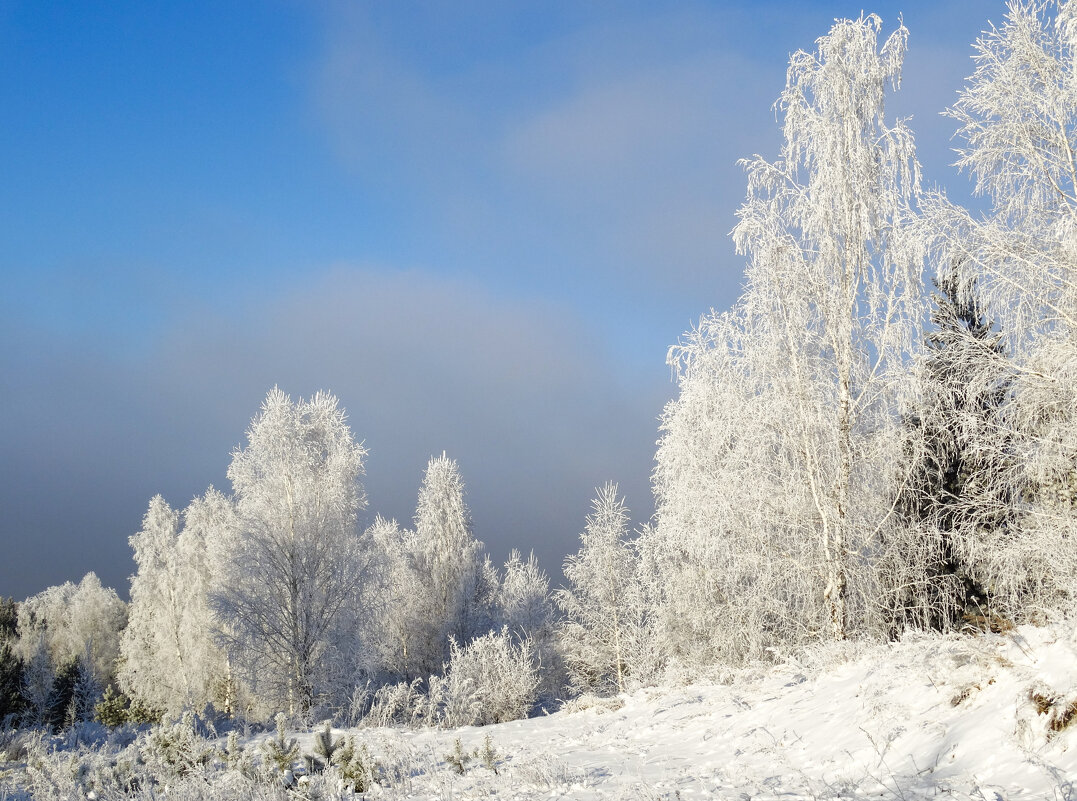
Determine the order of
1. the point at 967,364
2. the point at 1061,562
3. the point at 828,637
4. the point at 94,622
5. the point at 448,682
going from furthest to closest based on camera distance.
A: the point at 94,622 < the point at 448,682 < the point at 828,637 < the point at 967,364 < the point at 1061,562

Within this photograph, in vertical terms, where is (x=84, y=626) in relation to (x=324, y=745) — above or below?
above

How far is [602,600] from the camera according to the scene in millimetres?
22656

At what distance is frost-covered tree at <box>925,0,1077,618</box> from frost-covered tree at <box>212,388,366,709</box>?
48.3ft

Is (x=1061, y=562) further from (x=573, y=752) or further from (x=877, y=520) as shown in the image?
(x=573, y=752)

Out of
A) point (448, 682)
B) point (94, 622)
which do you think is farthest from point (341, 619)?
point (94, 622)

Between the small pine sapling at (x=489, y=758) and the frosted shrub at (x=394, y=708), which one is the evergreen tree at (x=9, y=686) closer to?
the frosted shrub at (x=394, y=708)

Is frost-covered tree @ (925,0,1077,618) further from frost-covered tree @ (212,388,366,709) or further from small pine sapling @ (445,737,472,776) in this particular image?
frost-covered tree @ (212,388,366,709)

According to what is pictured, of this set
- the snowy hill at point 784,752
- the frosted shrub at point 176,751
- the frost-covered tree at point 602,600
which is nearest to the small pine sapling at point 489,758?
the snowy hill at point 784,752

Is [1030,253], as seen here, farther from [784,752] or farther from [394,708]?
[394,708]

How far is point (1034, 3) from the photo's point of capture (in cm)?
892

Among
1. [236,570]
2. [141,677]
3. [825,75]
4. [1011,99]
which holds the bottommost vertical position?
[141,677]

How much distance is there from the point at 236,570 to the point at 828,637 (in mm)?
14294

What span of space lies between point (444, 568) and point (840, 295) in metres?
17.5

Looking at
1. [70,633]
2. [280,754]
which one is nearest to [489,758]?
[280,754]
